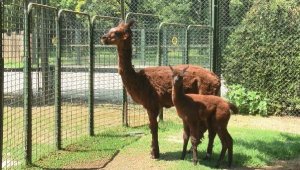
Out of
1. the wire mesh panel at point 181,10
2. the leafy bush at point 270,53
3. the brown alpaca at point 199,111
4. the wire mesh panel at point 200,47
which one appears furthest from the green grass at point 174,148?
the wire mesh panel at point 181,10

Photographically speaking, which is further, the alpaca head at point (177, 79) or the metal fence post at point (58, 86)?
the metal fence post at point (58, 86)

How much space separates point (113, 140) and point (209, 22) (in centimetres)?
550

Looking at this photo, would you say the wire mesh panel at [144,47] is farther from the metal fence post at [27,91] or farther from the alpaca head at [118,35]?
the metal fence post at [27,91]

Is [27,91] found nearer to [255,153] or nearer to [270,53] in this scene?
[255,153]

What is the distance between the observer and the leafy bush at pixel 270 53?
40.5ft

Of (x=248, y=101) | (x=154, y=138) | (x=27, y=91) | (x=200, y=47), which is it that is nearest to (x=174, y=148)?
(x=154, y=138)

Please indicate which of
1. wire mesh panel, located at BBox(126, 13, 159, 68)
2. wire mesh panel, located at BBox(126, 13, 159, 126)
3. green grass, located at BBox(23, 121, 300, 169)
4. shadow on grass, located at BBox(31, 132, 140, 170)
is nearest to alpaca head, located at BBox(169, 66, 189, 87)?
green grass, located at BBox(23, 121, 300, 169)

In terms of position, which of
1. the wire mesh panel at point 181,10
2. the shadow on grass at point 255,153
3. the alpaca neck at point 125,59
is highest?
the wire mesh panel at point 181,10

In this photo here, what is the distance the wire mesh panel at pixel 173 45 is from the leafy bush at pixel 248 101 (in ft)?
5.02

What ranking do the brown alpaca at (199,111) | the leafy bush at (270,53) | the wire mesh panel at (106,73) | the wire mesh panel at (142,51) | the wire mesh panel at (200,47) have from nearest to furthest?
1. the brown alpaca at (199,111)
2. the wire mesh panel at (106,73)
3. the leafy bush at (270,53)
4. the wire mesh panel at (142,51)
5. the wire mesh panel at (200,47)

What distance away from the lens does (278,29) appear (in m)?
12.5

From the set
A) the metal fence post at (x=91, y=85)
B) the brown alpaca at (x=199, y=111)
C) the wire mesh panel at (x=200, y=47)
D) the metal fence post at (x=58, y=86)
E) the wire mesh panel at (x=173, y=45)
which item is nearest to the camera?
the brown alpaca at (x=199, y=111)

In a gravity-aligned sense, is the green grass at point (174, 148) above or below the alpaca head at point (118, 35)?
below

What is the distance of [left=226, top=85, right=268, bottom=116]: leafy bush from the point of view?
12438mm
